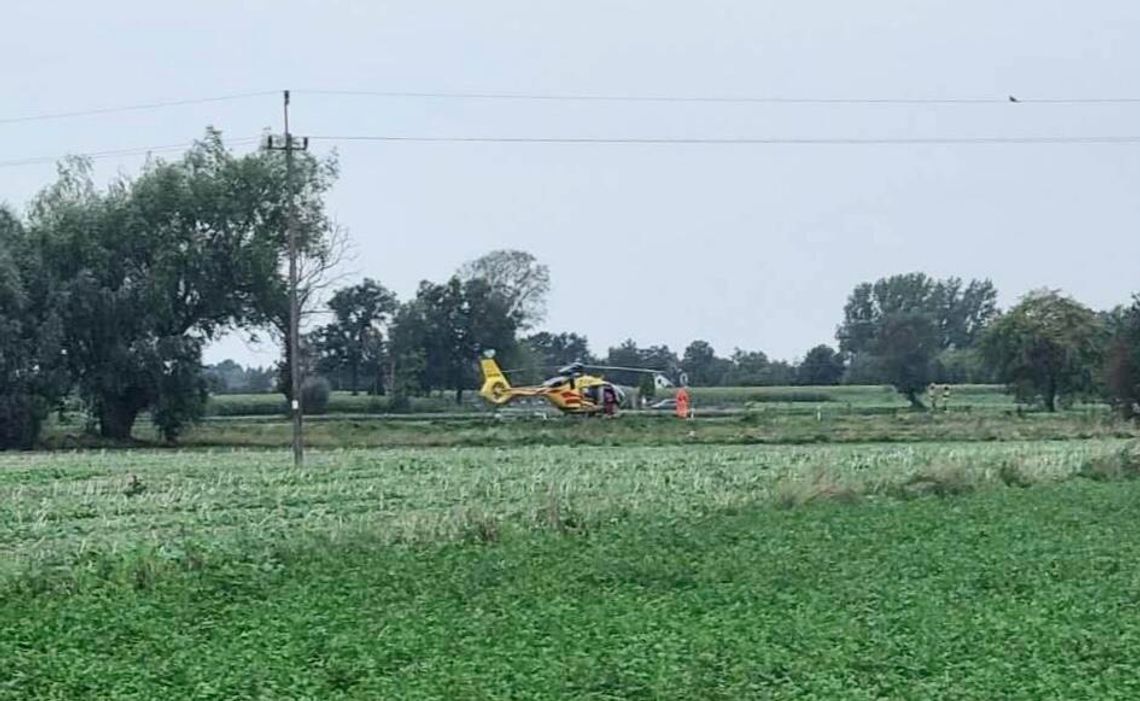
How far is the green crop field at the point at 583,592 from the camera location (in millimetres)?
10453

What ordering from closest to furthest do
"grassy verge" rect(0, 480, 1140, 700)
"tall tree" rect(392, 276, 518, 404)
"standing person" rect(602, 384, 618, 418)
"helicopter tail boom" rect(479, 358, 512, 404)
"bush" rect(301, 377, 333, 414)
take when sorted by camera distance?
"grassy verge" rect(0, 480, 1140, 700) → "standing person" rect(602, 384, 618, 418) → "helicopter tail boom" rect(479, 358, 512, 404) → "bush" rect(301, 377, 333, 414) → "tall tree" rect(392, 276, 518, 404)

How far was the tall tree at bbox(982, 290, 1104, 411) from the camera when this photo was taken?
79812 millimetres

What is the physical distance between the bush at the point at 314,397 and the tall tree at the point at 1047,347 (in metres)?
33.0

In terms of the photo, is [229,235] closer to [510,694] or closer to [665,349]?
[510,694]

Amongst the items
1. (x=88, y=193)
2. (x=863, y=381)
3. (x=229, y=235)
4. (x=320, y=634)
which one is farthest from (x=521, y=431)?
(x=863, y=381)

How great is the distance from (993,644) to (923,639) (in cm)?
50

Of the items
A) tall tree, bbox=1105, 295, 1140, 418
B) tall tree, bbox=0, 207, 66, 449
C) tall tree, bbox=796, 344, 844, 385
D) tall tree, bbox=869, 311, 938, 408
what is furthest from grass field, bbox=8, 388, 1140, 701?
tall tree, bbox=796, 344, 844, 385

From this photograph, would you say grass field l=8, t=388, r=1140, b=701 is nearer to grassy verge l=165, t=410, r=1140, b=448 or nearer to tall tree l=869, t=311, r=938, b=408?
grassy verge l=165, t=410, r=1140, b=448

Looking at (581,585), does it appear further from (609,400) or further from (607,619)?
(609,400)

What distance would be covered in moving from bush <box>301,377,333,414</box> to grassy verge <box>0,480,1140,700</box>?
60.1 metres

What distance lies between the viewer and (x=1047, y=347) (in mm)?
80000

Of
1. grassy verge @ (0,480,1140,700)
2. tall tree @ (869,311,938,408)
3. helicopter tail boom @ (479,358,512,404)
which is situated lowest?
grassy verge @ (0,480,1140,700)

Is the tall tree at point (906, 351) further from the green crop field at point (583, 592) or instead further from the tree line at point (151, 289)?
the green crop field at point (583, 592)

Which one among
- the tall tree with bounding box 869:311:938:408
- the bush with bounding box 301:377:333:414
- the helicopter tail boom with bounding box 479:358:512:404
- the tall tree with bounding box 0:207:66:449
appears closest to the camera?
the tall tree with bounding box 0:207:66:449
